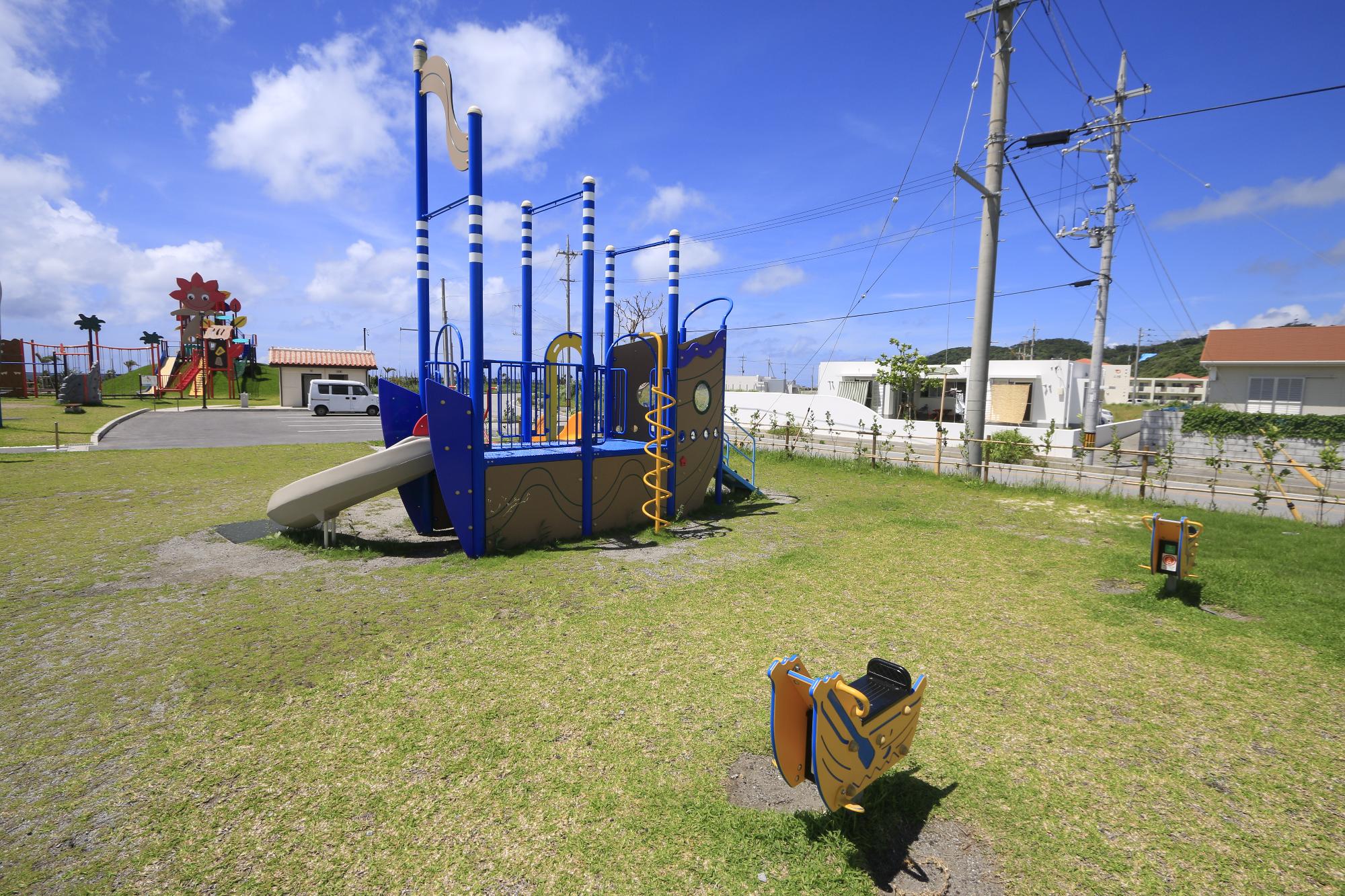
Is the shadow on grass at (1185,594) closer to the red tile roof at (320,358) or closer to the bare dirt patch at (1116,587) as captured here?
the bare dirt patch at (1116,587)

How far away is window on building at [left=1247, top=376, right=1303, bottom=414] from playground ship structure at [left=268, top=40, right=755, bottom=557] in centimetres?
2864

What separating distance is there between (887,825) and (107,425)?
25.3m

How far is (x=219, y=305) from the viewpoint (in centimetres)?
3741

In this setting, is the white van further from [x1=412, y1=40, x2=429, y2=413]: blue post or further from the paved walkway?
[x1=412, y1=40, x2=429, y2=413]: blue post

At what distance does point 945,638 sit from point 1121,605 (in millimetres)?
2169

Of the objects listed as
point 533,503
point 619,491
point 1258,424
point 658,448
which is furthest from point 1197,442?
point 533,503

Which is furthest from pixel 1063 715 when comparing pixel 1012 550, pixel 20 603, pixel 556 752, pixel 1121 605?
pixel 20 603

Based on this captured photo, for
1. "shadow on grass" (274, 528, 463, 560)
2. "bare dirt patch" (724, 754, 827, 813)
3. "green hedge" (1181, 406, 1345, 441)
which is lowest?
"bare dirt patch" (724, 754, 827, 813)

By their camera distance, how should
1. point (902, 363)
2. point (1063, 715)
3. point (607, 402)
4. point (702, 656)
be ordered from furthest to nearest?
1. point (902, 363)
2. point (607, 402)
3. point (702, 656)
4. point (1063, 715)

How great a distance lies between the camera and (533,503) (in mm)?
7477

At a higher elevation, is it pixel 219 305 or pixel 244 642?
pixel 219 305

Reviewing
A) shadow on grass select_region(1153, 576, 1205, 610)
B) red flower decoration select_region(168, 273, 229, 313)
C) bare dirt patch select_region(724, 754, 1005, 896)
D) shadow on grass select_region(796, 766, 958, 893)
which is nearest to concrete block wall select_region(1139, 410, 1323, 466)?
shadow on grass select_region(1153, 576, 1205, 610)

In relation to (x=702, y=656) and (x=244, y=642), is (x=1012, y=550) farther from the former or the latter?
(x=244, y=642)

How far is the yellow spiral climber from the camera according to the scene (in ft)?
27.7
